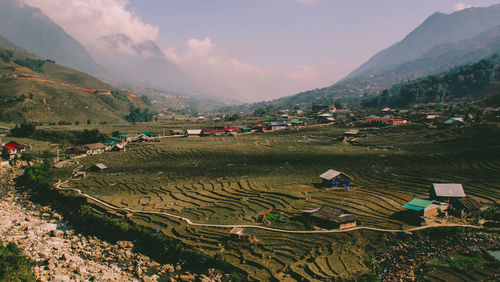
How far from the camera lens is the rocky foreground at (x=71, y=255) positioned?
2344 centimetres

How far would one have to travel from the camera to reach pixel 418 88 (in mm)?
160500

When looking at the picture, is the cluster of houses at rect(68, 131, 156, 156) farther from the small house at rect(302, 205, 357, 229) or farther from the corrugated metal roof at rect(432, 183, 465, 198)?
the corrugated metal roof at rect(432, 183, 465, 198)

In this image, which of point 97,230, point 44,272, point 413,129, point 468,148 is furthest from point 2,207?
point 413,129

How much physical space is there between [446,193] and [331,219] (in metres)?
14.8

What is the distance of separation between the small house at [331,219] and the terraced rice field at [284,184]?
1275 millimetres

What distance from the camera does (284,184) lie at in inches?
1699

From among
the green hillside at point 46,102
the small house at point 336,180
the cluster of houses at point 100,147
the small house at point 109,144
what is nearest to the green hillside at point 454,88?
the small house at point 336,180

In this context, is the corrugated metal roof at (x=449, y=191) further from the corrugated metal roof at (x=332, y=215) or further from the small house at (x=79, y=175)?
the small house at (x=79, y=175)

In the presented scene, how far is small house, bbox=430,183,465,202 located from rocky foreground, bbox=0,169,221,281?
2567 cm

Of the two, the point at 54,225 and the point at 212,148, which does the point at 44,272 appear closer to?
the point at 54,225

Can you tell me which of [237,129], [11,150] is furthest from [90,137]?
[237,129]

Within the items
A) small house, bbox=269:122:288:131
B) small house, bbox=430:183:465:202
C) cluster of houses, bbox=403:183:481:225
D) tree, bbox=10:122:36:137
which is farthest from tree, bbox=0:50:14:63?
small house, bbox=430:183:465:202

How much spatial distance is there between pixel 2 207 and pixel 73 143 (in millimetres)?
49207

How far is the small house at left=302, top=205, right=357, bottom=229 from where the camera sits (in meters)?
27.8
